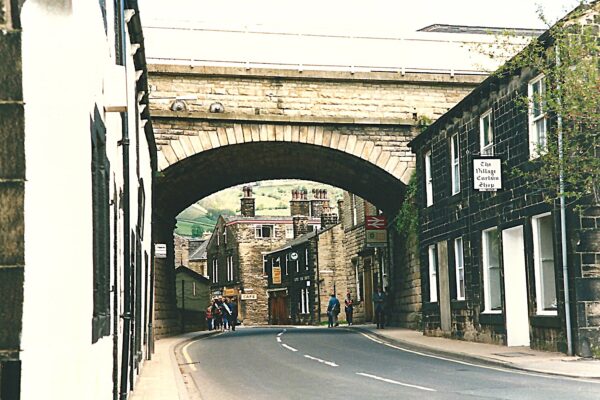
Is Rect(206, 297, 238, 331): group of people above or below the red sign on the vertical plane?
below

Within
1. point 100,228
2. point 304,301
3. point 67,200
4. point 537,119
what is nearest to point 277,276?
point 304,301

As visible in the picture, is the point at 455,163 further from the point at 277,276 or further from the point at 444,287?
the point at 277,276

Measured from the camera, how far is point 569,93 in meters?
17.3

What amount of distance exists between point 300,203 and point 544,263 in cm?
Result: 5638

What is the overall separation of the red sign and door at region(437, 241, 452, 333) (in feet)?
35.4

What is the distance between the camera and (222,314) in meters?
46.3

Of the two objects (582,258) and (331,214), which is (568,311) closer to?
(582,258)

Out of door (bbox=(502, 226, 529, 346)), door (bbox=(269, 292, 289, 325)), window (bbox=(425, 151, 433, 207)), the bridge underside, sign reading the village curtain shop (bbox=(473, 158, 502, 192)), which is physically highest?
the bridge underside

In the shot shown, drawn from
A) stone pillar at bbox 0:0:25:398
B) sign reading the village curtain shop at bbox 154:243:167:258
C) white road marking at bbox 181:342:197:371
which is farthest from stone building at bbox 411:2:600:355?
stone pillar at bbox 0:0:25:398

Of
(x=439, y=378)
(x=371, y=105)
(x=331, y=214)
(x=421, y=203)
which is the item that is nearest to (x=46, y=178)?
(x=439, y=378)

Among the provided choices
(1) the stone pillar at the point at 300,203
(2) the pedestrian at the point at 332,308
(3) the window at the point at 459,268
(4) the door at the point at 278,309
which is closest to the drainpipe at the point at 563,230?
(3) the window at the point at 459,268

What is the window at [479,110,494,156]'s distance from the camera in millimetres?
22594

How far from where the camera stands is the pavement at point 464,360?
528 inches

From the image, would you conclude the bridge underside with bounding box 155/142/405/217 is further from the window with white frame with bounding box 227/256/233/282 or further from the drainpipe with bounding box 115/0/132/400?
the window with white frame with bounding box 227/256/233/282
